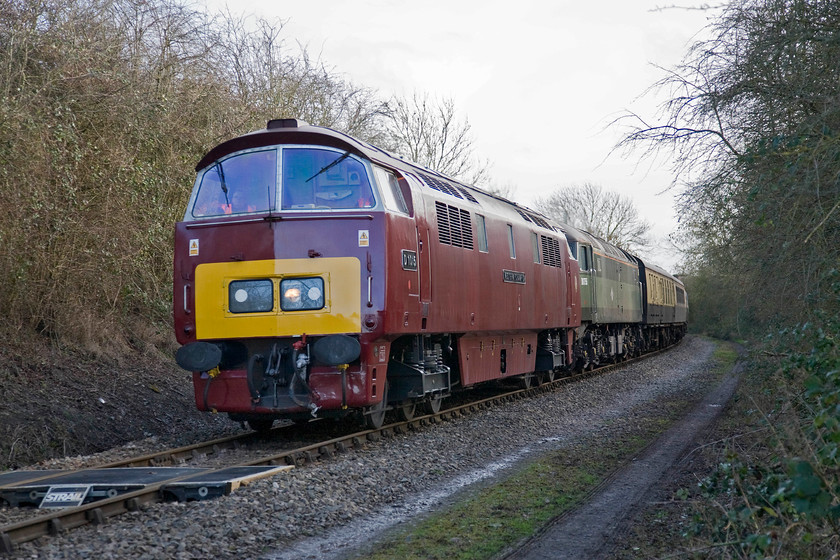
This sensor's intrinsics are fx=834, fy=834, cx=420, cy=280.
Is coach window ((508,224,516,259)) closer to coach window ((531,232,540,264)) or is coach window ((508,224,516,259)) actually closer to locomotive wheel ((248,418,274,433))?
coach window ((531,232,540,264))

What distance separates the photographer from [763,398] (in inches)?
429

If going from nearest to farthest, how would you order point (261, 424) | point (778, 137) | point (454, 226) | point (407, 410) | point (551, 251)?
1. point (778, 137)
2. point (261, 424)
3. point (407, 410)
4. point (454, 226)
5. point (551, 251)

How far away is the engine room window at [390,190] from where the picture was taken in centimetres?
904

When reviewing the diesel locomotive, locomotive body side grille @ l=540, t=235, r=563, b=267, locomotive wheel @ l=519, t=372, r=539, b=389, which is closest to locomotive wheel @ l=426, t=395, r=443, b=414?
the diesel locomotive

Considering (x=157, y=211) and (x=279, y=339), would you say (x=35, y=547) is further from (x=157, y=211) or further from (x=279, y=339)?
(x=157, y=211)

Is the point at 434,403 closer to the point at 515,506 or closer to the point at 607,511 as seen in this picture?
the point at 515,506

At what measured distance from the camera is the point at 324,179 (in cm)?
902

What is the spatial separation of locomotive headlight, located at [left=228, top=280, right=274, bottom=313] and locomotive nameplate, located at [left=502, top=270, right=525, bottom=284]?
196 inches

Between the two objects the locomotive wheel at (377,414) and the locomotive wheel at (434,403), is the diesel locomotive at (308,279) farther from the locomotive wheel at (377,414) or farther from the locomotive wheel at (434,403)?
the locomotive wheel at (434,403)

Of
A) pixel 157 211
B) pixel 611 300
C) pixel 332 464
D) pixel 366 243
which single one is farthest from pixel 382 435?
pixel 611 300

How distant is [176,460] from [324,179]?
129 inches

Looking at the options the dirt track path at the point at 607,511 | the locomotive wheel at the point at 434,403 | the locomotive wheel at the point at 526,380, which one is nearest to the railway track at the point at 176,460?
the locomotive wheel at the point at 434,403

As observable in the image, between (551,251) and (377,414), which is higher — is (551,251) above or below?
above

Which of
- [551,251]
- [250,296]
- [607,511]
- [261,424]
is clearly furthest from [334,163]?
[551,251]
